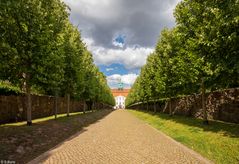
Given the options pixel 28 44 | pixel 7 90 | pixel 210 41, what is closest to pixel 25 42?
pixel 28 44

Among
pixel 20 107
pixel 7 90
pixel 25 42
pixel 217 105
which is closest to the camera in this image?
pixel 25 42

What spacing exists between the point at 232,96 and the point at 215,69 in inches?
272

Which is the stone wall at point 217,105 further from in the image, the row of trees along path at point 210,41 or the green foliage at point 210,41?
the row of trees along path at point 210,41

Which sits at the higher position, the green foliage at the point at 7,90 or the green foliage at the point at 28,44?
the green foliage at the point at 28,44

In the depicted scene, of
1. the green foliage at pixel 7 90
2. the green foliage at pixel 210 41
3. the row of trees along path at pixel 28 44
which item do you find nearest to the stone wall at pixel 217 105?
the green foliage at pixel 210 41

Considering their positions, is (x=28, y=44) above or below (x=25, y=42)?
below

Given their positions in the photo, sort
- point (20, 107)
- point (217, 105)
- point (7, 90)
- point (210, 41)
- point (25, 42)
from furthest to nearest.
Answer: point (217, 105) < point (20, 107) < point (7, 90) < point (25, 42) < point (210, 41)

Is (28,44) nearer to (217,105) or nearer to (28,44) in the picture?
(28,44)

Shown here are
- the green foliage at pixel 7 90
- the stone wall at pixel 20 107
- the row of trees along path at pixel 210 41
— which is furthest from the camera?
the green foliage at pixel 7 90

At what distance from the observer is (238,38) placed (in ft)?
44.1

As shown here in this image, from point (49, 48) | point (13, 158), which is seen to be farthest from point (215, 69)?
point (13, 158)

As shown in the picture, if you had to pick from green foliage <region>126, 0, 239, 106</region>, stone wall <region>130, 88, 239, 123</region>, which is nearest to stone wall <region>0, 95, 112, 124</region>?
green foliage <region>126, 0, 239, 106</region>

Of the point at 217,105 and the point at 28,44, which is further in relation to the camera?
the point at 217,105

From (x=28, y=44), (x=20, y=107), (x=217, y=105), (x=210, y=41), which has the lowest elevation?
(x=217, y=105)
